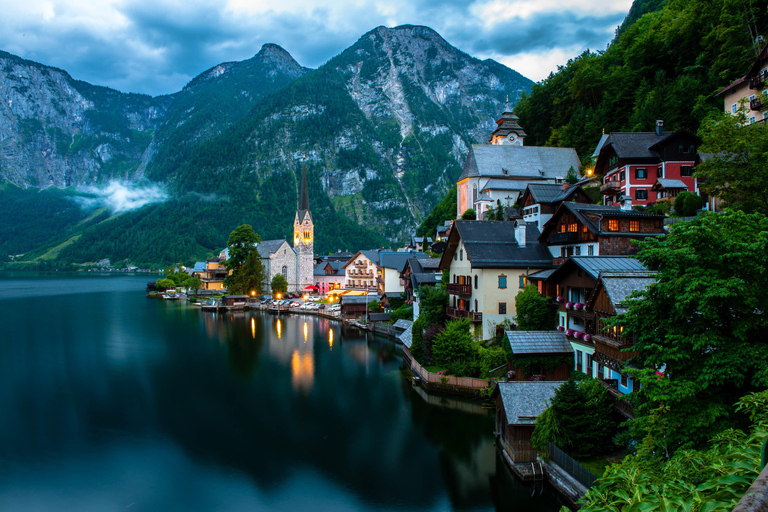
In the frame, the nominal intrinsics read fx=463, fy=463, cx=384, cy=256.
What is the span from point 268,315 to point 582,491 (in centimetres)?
6581

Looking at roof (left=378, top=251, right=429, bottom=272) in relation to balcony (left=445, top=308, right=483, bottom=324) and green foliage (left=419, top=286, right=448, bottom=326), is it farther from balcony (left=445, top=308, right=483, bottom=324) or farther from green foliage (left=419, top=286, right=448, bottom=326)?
balcony (left=445, top=308, right=483, bottom=324)

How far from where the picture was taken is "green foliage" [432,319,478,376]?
29.3 meters

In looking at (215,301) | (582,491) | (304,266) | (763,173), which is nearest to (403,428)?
(582,491)

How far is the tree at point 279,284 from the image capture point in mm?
92750

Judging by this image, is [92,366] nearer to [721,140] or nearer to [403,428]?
[403,428]

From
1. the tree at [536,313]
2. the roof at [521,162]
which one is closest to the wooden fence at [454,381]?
the tree at [536,313]

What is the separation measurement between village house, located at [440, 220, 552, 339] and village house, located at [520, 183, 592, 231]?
6668 mm

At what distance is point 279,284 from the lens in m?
92.8

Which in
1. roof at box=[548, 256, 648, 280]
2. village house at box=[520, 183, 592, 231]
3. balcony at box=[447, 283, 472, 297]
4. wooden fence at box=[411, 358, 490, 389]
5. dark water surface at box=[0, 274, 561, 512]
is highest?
village house at box=[520, 183, 592, 231]

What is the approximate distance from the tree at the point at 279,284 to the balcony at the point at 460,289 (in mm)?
63006

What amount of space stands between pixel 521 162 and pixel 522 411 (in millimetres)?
52147

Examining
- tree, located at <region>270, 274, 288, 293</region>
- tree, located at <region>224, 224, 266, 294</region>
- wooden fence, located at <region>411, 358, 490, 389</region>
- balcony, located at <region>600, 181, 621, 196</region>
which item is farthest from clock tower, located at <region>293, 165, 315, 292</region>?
wooden fence, located at <region>411, 358, 490, 389</region>

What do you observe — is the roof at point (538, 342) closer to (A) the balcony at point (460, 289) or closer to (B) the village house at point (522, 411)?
(B) the village house at point (522, 411)

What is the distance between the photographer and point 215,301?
88188 millimetres
